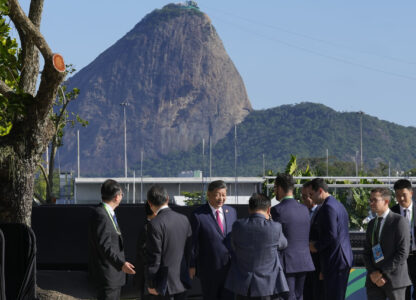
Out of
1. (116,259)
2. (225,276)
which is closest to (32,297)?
(116,259)

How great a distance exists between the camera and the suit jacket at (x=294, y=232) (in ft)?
30.5

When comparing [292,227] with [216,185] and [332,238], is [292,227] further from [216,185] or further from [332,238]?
[216,185]

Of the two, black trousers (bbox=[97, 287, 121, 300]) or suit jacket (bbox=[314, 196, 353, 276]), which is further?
suit jacket (bbox=[314, 196, 353, 276])

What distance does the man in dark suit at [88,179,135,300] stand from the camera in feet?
27.0

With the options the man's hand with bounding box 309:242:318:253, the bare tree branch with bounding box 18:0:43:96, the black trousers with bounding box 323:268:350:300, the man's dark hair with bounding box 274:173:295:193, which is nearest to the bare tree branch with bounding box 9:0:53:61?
the bare tree branch with bounding box 18:0:43:96

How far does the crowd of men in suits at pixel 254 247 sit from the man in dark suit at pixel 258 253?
10 mm

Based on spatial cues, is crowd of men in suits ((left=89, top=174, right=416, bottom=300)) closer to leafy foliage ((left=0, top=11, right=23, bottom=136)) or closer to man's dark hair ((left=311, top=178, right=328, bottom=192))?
man's dark hair ((left=311, top=178, right=328, bottom=192))

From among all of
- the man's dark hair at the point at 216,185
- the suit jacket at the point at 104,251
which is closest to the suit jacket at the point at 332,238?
the man's dark hair at the point at 216,185

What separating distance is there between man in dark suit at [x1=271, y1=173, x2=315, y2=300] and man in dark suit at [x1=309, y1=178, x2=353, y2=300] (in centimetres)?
29

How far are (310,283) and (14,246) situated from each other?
5366 mm

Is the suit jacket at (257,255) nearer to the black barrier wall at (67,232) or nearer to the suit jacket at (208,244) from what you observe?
the suit jacket at (208,244)

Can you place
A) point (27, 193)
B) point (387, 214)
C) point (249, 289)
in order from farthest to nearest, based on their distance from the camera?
point (27, 193) < point (387, 214) < point (249, 289)

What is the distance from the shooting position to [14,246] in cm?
611

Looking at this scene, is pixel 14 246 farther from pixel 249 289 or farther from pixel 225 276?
pixel 225 276
